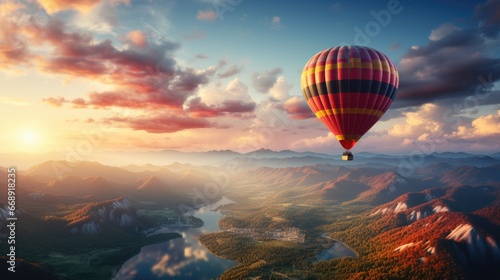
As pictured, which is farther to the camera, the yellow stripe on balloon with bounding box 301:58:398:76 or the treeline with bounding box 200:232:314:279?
the treeline with bounding box 200:232:314:279

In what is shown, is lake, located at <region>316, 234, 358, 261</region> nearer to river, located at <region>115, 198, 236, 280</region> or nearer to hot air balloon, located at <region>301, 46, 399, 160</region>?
river, located at <region>115, 198, 236, 280</region>

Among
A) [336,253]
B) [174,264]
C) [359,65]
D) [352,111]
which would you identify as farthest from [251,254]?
[359,65]

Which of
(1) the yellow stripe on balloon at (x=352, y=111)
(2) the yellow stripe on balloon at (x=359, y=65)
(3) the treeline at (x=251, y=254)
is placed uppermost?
(2) the yellow stripe on balloon at (x=359, y=65)

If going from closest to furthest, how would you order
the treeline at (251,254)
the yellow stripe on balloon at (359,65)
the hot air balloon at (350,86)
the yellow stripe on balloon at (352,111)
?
the yellow stripe on balloon at (359,65) < the hot air balloon at (350,86) < the yellow stripe on balloon at (352,111) < the treeline at (251,254)

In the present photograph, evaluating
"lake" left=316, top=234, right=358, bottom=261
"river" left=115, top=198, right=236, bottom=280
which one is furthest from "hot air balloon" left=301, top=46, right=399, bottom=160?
"lake" left=316, top=234, right=358, bottom=261

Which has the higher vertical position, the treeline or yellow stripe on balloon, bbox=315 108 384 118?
yellow stripe on balloon, bbox=315 108 384 118

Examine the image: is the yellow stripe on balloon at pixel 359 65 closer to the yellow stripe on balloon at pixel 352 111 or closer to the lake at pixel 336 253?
the yellow stripe on balloon at pixel 352 111

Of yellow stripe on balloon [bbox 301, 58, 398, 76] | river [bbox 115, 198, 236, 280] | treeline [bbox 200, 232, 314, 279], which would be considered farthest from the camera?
treeline [bbox 200, 232, 314, 279]

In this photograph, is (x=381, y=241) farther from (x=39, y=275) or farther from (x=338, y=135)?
(x=39, y=275)

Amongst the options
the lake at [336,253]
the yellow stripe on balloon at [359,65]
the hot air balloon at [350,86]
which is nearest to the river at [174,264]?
the lake at [336,253]
